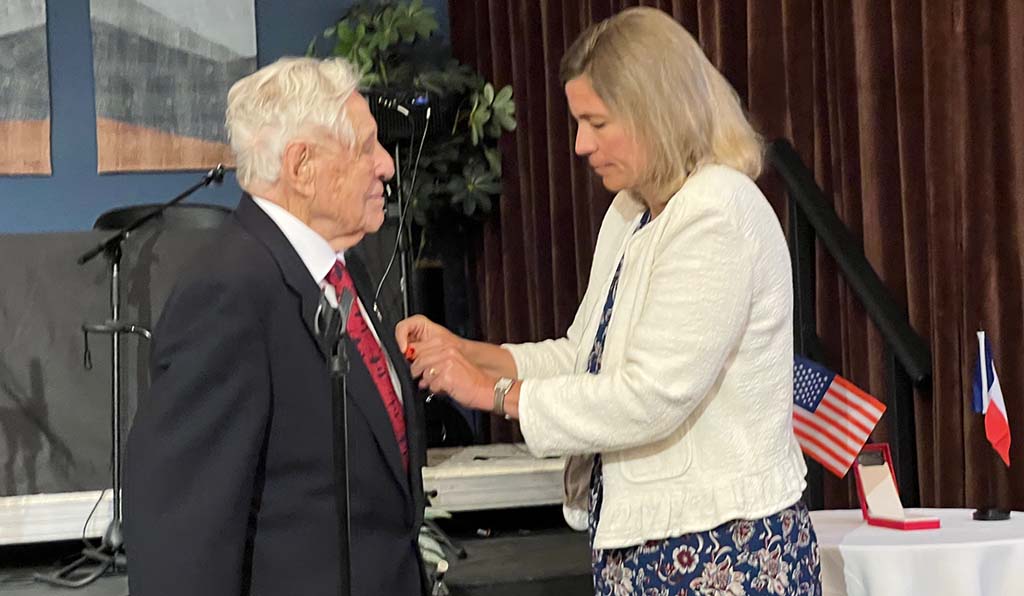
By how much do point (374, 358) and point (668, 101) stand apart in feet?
1.97

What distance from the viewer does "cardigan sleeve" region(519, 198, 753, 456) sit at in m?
1.84

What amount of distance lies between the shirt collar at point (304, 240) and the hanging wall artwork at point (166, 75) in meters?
3.94

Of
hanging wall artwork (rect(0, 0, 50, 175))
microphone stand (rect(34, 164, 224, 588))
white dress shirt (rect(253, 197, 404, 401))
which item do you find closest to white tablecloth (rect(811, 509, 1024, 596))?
white dress shirt (rect(253, 197, 404, 401))

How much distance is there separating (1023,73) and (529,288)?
2653 millimetres

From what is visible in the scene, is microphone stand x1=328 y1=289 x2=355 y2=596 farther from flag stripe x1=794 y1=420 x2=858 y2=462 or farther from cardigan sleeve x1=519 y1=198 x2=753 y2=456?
flag stripe x1=794 y1=420 x2=858 y2=462

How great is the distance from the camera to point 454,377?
2029 mm

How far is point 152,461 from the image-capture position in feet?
5.40

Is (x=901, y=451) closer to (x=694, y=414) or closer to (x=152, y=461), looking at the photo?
(x=694, y=414)

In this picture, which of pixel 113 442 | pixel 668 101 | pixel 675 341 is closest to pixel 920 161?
pixel 668 101

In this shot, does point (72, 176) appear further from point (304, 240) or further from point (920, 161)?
point (304, 240)

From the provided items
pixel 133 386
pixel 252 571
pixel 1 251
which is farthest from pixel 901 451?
pixel 1 251

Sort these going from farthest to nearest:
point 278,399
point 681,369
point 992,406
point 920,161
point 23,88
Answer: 1. point 23,88
2. point 920,161
3. point 992,406
4. point 681,369
5. point 278,399

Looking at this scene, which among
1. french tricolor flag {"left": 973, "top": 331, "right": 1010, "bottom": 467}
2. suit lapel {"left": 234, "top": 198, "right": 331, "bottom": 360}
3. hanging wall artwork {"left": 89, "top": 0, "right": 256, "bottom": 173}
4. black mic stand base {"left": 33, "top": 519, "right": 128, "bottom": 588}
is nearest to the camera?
suit lapel {"left": 234, "top": 198, "right": 331, "bottom": 360}

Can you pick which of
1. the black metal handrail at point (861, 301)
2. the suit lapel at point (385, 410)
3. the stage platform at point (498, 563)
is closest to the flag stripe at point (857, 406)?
the black metal handrail at point (861, 301)
